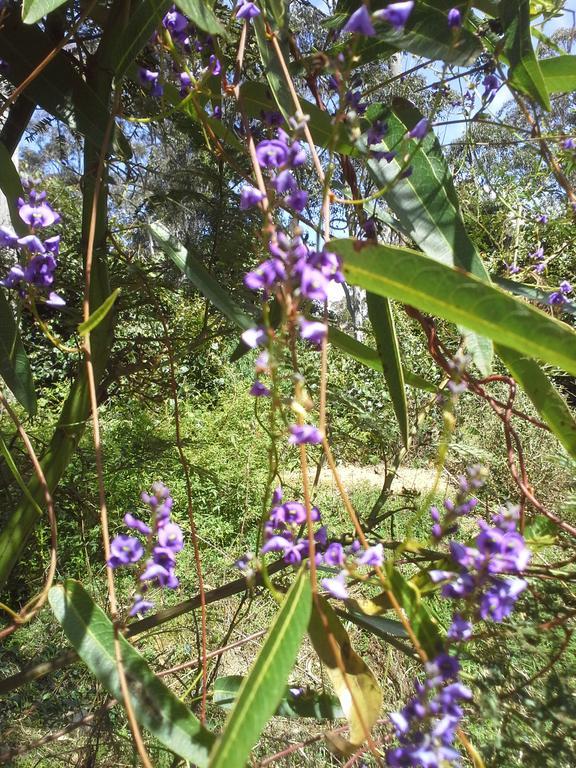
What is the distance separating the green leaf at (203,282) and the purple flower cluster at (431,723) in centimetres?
42

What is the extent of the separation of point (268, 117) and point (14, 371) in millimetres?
489

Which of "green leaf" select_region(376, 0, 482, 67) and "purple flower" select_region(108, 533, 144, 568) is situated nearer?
"purple flower" select_region(108, 533, 144, 568)

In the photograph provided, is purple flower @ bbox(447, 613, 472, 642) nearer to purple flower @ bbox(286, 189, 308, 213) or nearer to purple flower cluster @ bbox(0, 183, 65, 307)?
purple flower @ bbox(286, 189, 308, 213)

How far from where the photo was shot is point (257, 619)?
2650 millimetres

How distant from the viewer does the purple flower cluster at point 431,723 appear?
388 millimetres

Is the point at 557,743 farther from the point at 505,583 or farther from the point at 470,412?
the point at 470,412

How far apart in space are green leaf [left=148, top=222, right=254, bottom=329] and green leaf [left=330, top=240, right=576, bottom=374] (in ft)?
0.93

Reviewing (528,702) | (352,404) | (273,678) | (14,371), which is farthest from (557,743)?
(14,371)

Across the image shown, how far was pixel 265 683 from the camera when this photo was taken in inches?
15.5

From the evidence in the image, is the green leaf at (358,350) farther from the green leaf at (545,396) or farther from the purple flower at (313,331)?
the purple flower at (313,331)

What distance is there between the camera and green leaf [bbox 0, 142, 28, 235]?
0.82 metres

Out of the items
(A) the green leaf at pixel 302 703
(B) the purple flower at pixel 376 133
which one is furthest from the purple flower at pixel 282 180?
(A) the green leaf at pixel 302 703

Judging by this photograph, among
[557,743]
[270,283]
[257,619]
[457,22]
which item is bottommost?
[557,743]

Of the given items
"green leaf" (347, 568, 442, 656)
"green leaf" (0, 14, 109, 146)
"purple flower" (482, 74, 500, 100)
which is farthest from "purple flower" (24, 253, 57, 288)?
"purple flower" (482, 74, 500, 100)
